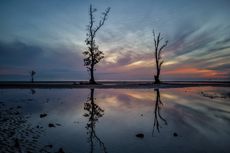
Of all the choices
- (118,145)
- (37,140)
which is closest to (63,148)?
(37,140)

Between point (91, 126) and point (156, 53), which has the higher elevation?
point (156, 53)

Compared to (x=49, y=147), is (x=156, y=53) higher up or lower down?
higher up

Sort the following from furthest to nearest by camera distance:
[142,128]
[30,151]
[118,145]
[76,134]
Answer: [142,128] < [76,134] < [118,145] < [30,151]

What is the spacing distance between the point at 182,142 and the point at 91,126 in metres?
2.89

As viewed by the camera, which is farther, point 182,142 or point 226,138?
point 226,138

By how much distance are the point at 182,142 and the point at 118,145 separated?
5.06ft

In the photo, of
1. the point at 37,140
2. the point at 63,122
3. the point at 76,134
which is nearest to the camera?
the point at 37,140

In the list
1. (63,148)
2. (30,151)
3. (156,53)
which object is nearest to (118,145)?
(63,148)

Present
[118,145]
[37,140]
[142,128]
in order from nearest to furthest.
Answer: [118,145], [37,140], [142,128]

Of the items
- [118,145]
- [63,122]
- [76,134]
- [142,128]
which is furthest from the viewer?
[63,122]

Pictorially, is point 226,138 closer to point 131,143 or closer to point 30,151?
point 131,143

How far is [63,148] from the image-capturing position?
3.93 m

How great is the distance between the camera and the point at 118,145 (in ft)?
13.7

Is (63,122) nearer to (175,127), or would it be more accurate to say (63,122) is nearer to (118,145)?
(118,145)
